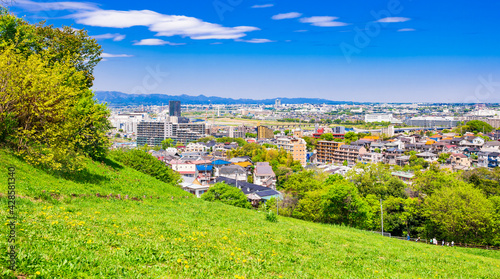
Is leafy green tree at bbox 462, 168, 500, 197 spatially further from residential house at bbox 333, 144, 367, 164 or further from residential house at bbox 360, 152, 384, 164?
residential house at bbox 333, 144, 367, 164

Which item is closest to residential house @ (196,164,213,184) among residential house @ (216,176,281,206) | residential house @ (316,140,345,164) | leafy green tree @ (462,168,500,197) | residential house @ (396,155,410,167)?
residential house @ (216,176,281,206)

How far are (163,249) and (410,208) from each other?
30940 mm

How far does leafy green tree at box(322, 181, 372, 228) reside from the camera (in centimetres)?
2995

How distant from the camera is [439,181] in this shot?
Result: 122 feet

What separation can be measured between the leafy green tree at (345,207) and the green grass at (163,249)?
654 inches

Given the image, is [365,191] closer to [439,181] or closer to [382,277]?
[439,181]

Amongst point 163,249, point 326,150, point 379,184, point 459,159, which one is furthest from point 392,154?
point 163,249

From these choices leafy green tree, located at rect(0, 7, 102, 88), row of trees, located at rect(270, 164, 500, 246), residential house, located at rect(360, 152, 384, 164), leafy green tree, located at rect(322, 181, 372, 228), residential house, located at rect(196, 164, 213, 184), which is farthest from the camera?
residential house, located at rect(360, 152, 384, 164)

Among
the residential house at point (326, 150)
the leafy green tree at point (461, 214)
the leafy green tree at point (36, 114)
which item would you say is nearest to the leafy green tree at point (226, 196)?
the leafy green tree at point (461, 214)

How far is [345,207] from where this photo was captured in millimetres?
30359

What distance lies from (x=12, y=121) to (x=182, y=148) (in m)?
96.3

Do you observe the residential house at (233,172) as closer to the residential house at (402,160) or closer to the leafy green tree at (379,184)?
the leafy green tree at (379,184)

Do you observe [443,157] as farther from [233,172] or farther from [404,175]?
[233,172]

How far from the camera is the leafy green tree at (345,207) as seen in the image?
2995 centimetres
